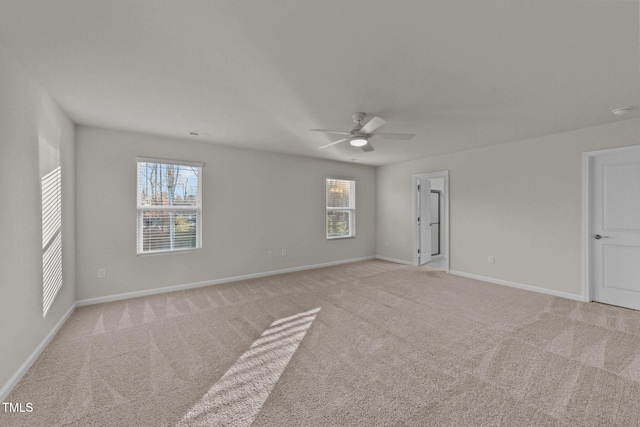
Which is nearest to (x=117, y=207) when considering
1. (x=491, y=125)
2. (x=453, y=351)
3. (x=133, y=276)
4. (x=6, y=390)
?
(x=133, y=276)

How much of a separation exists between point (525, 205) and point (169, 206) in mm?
5641

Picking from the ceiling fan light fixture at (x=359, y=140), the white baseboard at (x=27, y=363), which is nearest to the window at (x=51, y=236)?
the white baseboard at (x=27, y=363)

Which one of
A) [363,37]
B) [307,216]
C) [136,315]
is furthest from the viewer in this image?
[307,216]

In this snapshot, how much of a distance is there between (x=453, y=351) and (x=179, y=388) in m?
2.28

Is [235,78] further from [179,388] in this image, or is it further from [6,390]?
[6,390]

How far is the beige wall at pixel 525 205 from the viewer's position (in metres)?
3.78

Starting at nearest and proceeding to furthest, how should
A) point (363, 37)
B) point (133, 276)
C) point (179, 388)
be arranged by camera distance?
point (363, 37), point (179, 388), point (133, 276)

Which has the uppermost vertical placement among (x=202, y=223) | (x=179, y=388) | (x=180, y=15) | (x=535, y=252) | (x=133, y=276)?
(x=180, y=15)

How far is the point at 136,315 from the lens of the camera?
10.7ft

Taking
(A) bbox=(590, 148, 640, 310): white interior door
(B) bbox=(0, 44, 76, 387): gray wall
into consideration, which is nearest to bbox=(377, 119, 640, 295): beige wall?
(A) bbox=(590, 148, 640, 310): white interior door

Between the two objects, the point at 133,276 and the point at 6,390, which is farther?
the point at 133,276

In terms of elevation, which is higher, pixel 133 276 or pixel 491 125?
pixel 491 125

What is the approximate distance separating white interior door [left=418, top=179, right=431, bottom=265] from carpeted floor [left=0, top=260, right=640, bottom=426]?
8.15 feet

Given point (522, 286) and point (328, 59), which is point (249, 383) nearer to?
point (328, 59)
